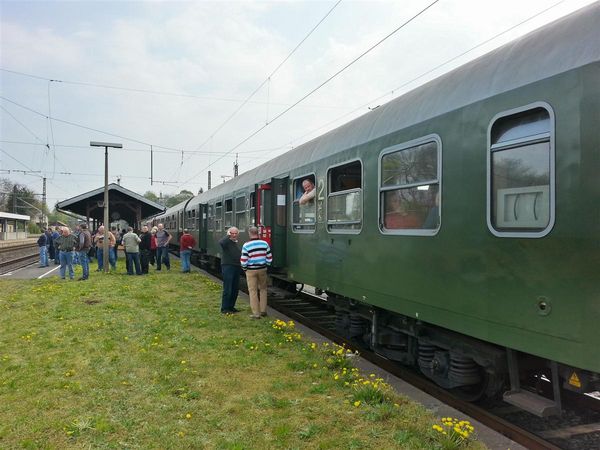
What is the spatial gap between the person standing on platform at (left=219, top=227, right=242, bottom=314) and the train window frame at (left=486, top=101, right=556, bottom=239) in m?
6.24

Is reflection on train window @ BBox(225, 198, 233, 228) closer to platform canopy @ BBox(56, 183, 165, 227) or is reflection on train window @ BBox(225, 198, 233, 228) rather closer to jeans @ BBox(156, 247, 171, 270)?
jeans @ BBox(156, 247, 171, 270)

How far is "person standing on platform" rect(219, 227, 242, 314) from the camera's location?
941cm

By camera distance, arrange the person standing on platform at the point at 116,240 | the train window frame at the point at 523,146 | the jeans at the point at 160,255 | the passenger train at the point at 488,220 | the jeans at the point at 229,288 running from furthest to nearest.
A: the person standing on platform at the point at 116,240
the jeans at the point at 160,255
the jeans at the point at 229,288
the train window frame at the point at 523,146
the passenger train at the point at 488,220

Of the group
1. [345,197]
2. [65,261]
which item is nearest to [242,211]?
[65,261]

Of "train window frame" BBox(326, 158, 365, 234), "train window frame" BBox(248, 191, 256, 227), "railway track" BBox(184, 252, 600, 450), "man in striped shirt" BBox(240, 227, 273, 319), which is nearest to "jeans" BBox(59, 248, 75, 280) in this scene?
"train window frame" BBox(248, 191, 256, 227)

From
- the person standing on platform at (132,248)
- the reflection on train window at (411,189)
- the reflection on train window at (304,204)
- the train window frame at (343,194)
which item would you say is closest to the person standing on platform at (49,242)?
the person standing on platform at (132,248)

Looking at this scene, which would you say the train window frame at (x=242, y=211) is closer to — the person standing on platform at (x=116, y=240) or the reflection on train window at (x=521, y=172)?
the person standing on platform at (x=116, y=240)

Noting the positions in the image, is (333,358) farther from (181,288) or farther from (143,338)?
(181,288)

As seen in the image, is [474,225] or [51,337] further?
[51,337]

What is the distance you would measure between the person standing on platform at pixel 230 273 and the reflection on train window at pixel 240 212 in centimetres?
263

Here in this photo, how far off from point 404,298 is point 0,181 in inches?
3703

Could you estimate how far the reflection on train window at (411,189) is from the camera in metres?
4.66

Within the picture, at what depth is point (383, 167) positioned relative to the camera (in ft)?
18.4

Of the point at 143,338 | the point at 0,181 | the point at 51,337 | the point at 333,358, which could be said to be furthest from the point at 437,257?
the point at 0,181
